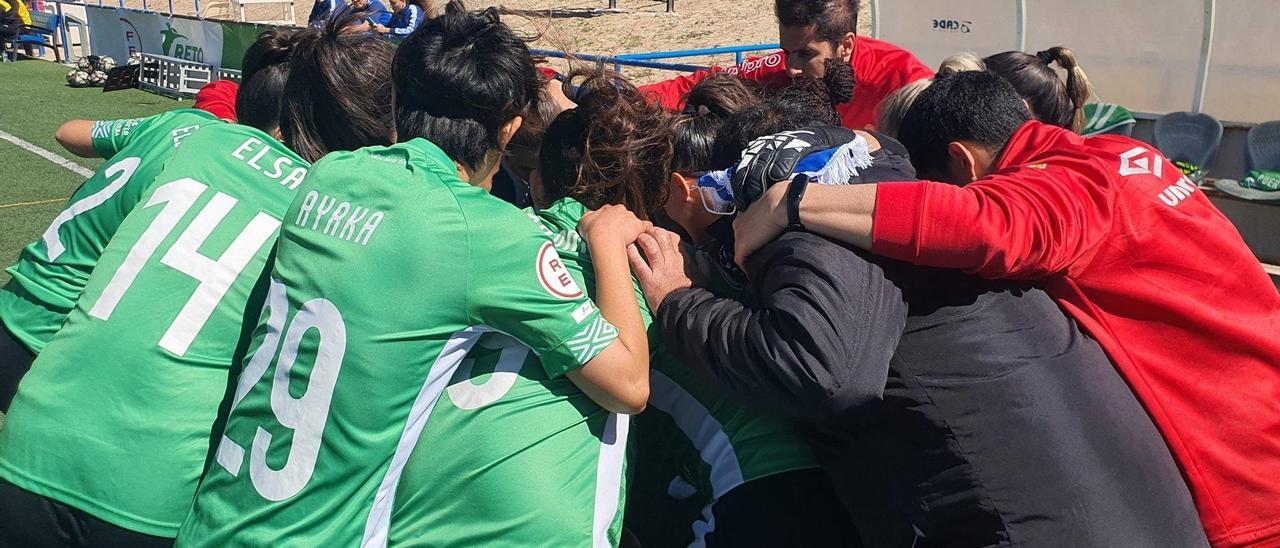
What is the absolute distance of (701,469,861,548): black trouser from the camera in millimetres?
2410

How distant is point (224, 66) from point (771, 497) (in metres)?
14.0

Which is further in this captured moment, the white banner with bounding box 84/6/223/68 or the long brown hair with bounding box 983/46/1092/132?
the white banner with bounding box 84/6/223/68

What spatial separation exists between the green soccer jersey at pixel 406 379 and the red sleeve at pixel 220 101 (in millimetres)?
1993

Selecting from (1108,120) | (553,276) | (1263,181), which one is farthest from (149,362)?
(1108,120)

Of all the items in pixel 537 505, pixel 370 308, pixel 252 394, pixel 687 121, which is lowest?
pixel 537 505

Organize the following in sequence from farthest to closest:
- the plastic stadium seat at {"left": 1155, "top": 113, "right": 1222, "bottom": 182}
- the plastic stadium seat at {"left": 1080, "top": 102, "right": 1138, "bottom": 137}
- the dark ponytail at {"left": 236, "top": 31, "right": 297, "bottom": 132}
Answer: the plastic stadium seat at {"left": 1080, "top": 102, "right": 1138, "bottom": 137}
the plastic stadium seat at {"left": 1155, "top": 113, "right": 1222, "bottom": 182}
the dark ponytail at {"left": 236, "top": 31, "right": 297, "bottom": 132}

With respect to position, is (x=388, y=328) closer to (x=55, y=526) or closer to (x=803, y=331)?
(x=803, y=331)

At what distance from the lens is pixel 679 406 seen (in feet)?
8.48

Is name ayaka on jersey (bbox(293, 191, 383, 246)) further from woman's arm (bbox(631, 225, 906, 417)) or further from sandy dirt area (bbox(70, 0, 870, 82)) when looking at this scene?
sandy dirt area (bbox(70, 0, 870, 82))

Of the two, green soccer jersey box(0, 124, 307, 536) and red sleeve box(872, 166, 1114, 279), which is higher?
red sleeve box(872, 166, 1114, 279)

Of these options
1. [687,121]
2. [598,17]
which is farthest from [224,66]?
[687,121]

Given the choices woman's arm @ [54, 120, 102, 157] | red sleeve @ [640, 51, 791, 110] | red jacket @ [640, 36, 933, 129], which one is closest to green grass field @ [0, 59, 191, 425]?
woman's arm @ [54, 120, 102, 157]

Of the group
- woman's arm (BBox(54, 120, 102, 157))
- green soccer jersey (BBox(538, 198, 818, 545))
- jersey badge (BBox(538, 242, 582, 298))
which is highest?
woman's arm (BBox(54, 120, 102, 157))

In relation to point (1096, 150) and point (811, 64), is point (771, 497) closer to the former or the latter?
point (1096, 150)
